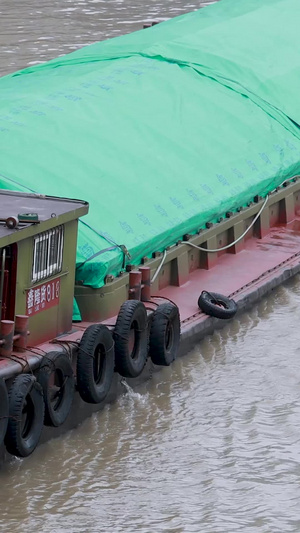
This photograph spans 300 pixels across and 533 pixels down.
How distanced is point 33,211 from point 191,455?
2.35 meters

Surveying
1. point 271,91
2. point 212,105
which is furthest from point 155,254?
point 271,91

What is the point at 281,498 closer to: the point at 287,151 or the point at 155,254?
the point at 155,254

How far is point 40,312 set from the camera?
10.8 m

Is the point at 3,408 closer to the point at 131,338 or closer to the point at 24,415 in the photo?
the point at 24,415

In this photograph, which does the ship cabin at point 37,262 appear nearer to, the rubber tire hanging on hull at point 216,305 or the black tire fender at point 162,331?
the black tire fender at point 162,331

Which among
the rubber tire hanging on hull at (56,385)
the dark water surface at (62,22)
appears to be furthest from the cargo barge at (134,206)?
the dark water surface at (62,22)

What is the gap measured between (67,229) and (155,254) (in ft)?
7.23

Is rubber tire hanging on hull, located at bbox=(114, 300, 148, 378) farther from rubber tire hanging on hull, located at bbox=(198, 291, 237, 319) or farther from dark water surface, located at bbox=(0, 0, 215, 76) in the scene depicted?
dark water surface, located at bbox=(0, 0, 215, 76)

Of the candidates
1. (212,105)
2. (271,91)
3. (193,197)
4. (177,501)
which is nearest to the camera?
(177,501)

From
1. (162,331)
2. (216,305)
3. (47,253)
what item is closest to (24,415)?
(47,253)

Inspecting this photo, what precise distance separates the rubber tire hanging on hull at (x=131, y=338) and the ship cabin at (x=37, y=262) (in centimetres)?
47

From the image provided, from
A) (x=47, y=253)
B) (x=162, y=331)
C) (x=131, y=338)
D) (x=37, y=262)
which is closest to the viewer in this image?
Answer: (x=37, y=262)

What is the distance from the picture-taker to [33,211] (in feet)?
35.0

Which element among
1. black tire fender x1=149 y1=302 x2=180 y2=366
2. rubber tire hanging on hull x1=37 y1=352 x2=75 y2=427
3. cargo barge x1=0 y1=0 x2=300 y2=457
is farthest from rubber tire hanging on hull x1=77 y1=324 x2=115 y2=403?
black tire fender x1=149 y1=302 x2=180 y2=366
